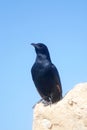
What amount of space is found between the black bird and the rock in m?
1.78

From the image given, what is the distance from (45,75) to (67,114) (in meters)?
2.65

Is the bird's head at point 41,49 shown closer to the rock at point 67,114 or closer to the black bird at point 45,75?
the black bird at point 45,75

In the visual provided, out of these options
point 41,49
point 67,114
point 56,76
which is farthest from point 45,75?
point 67,114

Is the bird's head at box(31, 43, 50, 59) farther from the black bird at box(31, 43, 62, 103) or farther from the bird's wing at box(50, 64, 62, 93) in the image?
the bird's wing at box(50, 64, 62, 93)

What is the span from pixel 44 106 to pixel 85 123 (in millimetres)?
1443

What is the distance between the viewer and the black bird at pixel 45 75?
415 inches

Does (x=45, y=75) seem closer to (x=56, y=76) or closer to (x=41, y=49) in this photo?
(x=56, y=76)

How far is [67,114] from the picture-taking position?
26.6ft

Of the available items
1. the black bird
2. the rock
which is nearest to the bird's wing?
the black bird

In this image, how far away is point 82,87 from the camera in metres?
8.62

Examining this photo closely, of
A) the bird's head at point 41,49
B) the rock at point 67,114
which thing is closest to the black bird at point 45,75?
the bird's head at point 41,49

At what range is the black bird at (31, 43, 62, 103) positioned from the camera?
34.6ft

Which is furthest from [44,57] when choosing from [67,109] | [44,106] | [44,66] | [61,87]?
[67,109]

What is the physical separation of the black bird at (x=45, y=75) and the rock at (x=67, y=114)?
1.78 m
